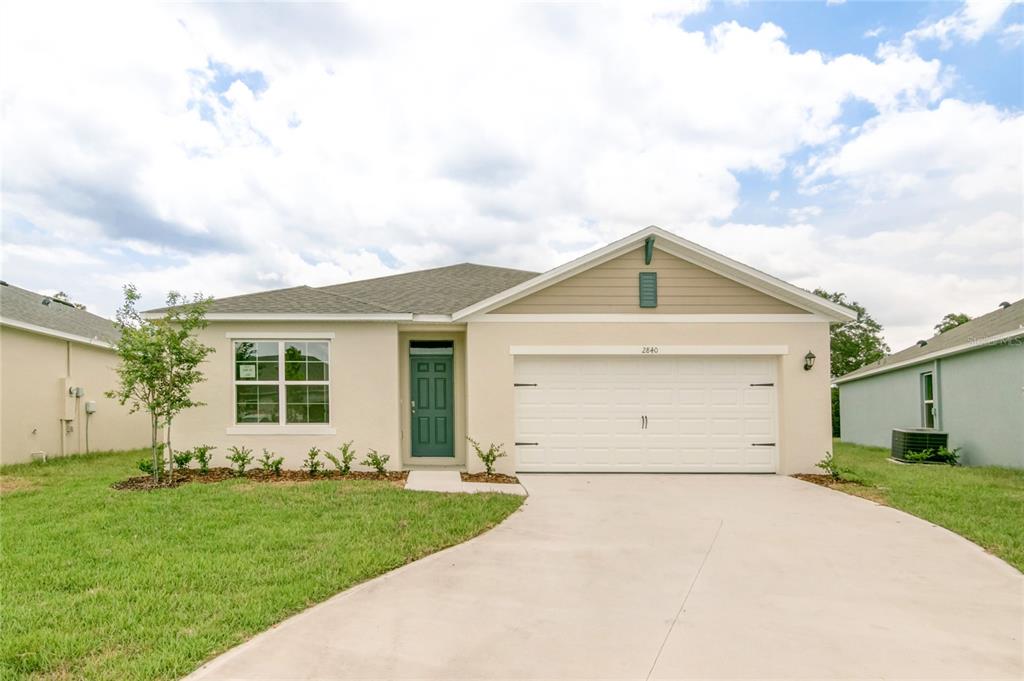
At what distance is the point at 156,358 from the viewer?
880 cm

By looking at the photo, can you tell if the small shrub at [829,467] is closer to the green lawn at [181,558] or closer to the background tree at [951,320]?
the green lawn at [181,558]

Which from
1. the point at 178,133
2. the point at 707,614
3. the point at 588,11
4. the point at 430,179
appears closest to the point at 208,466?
the point at 178,133

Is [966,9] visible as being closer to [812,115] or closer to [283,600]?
[812,115]

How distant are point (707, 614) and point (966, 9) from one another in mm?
10583

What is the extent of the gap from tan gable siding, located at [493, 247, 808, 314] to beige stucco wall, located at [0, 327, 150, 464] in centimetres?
1014

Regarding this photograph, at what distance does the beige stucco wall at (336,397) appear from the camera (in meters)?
10.5

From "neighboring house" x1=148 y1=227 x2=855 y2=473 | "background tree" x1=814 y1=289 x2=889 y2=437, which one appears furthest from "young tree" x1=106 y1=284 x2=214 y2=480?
"background tree" x1=814 y1=289 x2=889 y2=437

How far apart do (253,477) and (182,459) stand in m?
1.38

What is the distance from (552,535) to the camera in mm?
6445

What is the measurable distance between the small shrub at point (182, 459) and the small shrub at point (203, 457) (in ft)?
0.35

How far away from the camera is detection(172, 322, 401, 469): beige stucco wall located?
10539 millimetres

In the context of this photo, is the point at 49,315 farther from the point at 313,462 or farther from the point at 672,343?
the point at 672,343

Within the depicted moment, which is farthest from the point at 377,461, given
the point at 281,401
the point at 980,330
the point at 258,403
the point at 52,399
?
the point at 980,330

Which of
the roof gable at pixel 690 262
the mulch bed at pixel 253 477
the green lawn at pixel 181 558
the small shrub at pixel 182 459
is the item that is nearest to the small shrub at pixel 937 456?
the roof gable at pixel 690 262
